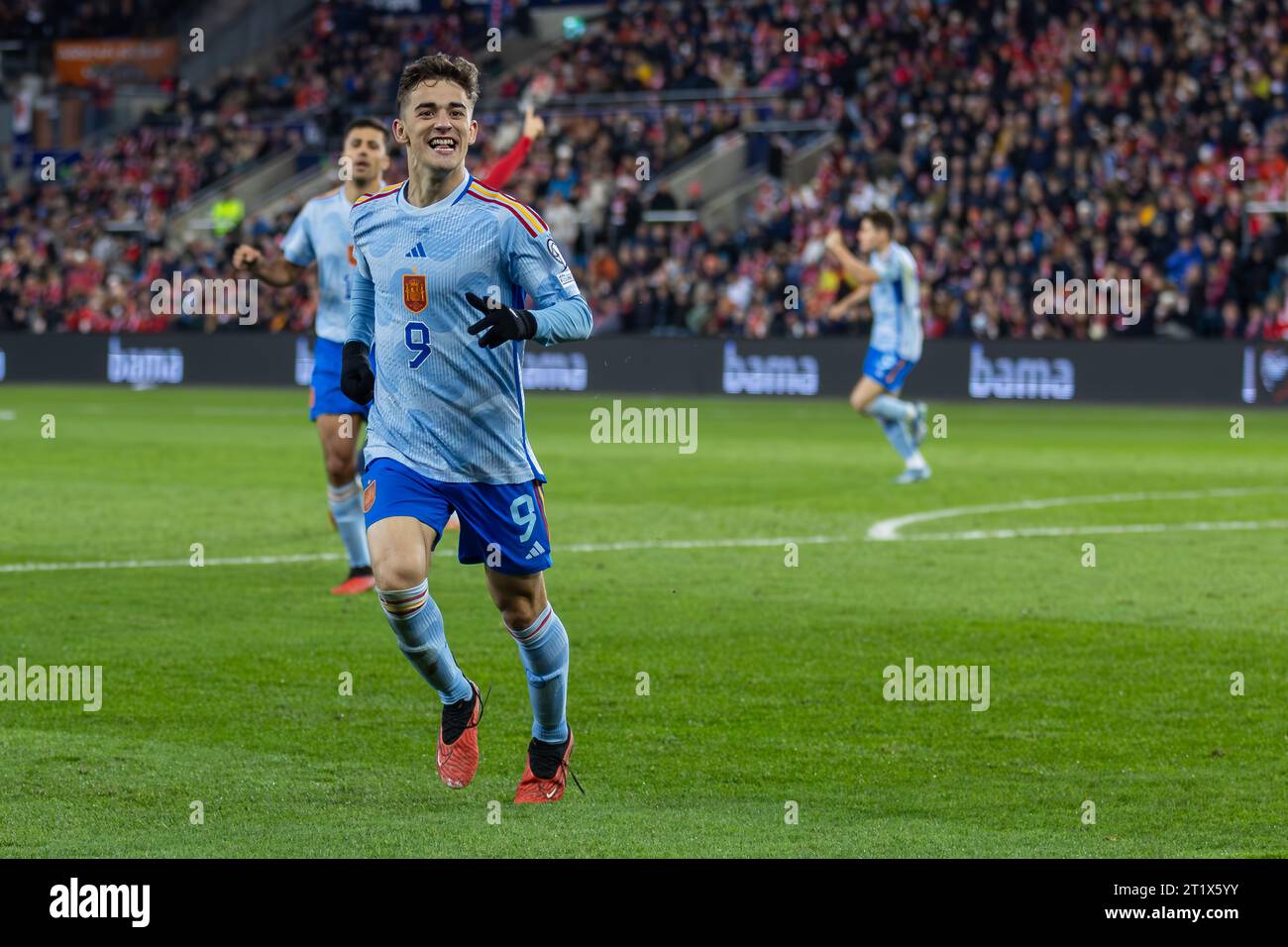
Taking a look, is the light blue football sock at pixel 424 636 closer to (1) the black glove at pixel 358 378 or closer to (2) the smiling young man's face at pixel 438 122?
(1) the black glove at pixel 358 378

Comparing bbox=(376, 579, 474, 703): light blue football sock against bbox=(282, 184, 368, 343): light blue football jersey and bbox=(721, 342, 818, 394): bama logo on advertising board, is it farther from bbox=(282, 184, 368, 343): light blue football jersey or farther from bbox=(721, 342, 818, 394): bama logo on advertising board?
bbox=(721, 342, 818, 394): bama logo on advertising board

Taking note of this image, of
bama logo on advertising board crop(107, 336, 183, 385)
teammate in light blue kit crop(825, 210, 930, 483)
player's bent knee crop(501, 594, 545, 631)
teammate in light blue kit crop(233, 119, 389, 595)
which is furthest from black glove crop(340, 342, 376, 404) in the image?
bama logo on advertising board crop(107, 336, 183, 385)

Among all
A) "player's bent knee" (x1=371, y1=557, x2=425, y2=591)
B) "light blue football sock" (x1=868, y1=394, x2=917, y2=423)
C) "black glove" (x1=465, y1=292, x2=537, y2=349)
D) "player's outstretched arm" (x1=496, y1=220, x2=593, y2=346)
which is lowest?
"player's bent knee" (x1=371, y1=557, x2=425, y2=591)

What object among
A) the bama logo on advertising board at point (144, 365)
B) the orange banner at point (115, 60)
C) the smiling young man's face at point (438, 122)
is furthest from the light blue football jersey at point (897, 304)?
the orange banner at point (115, 60)

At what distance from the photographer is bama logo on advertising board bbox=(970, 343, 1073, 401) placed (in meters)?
29.9

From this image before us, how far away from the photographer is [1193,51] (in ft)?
106

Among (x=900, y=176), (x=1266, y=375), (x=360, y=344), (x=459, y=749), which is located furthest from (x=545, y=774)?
(x=900, y=176)

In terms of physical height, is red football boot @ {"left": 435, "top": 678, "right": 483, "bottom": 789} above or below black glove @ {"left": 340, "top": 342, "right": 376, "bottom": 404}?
below

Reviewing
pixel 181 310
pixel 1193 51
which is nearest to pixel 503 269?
pixel 1193 51

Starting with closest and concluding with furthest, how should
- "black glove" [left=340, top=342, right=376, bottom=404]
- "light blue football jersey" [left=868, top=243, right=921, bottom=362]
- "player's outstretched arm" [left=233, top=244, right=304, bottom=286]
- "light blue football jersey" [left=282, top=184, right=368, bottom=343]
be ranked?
"black glove" [left=340, top=342, right=376, bottom=404], "player's outstretched arm" [left=233, top=244, right=304, bottom=286], "light blue football jersey" [left=282, top=184, right=368, bottom=343], "light blue football jersey" [left=868, top=243, right=921, bottom=362]

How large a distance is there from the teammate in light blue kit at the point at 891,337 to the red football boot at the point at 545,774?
38.4ft

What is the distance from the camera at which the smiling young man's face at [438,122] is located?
20.1ft

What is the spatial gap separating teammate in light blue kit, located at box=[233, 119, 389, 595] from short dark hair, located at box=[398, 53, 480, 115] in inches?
174

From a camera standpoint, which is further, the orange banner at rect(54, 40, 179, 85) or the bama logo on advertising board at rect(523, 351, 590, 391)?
the orange banner at rect(54, 40, 179, 85)
